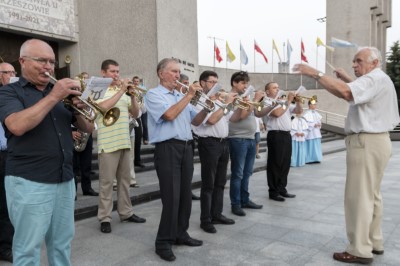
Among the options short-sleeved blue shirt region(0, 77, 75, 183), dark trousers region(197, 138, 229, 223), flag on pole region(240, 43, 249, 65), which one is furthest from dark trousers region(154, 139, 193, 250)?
flag on pole region(240, 43, 249, 65)

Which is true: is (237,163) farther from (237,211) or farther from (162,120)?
(162,120)

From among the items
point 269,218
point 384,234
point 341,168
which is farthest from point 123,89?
point 341,168

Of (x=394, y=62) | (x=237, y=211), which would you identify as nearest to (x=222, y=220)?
(x=237, y=211)

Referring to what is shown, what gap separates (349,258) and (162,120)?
2489 millimetres

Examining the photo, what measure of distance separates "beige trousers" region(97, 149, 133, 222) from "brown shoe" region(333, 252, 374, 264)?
2832mm

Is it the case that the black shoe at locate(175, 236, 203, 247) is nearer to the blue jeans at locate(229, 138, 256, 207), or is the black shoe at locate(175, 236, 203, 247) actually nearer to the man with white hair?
the blue jeans at locate(229, 138, 256, 207)

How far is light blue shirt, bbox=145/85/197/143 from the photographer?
147 inches

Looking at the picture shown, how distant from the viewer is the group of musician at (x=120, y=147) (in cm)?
228

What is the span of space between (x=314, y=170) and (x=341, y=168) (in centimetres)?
92

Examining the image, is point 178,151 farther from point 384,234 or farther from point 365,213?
point 384,234

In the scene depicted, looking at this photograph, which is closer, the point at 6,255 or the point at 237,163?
the point at 6,255

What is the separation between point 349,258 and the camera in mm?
3539

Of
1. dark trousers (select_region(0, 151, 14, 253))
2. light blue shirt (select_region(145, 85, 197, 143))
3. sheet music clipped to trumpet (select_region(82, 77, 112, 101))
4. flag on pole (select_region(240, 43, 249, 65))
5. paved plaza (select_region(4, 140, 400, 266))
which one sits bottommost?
paved plaza (select_region(4, 140, 400, 266))

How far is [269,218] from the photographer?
16.7ft
